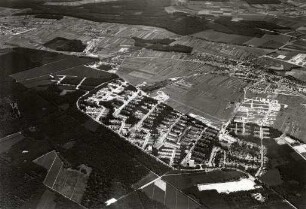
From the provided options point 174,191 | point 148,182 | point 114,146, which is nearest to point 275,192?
point 174,191

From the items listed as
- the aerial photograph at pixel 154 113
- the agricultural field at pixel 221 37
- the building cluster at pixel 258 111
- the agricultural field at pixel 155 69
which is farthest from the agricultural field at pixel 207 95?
the agricultural field at pixel 221 37

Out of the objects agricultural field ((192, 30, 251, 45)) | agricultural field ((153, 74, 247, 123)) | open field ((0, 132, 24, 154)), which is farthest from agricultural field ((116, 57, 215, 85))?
open field ((0, 132, 24, 154))

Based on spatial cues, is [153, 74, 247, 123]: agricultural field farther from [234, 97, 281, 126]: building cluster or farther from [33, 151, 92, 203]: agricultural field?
[33, 151, 92, 203]: agricultural field

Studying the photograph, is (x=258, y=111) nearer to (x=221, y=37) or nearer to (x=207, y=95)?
(x=207, y=95)

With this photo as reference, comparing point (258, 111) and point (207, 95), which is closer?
point (258, 111)

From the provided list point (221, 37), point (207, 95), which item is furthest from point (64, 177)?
point (221, 37)

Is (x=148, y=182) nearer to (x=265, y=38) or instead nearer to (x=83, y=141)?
(x=83, y=141)

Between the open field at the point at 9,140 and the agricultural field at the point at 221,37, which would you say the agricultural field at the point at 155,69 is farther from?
the open field at the point at 9,140
